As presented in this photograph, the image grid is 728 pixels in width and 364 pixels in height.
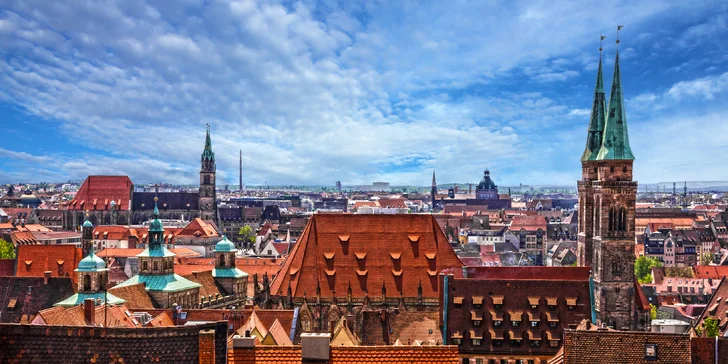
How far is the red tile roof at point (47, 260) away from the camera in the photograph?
3718 inches

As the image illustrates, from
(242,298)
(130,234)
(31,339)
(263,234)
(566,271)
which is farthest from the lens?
(263,234)

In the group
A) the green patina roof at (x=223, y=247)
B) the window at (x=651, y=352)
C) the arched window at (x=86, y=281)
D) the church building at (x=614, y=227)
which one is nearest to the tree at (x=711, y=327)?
the church building at (x=614, y=227)

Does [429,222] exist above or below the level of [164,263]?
above

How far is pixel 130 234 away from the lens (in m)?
162

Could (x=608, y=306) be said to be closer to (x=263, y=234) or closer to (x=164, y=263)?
(x=164, y=263)

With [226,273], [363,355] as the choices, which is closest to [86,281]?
[226,273]

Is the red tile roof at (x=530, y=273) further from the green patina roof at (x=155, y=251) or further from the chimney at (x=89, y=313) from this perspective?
the green patina roof at (x=155, y=251)

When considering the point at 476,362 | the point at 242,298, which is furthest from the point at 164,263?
the point at 476,362

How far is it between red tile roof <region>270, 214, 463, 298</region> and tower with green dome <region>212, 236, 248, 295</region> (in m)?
20.0

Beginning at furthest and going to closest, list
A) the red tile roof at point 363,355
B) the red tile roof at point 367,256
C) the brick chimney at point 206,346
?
1. the red tile roof at point 367,256
2. the red tile roof at point 363,355
3. the brick chimney at point 206,346

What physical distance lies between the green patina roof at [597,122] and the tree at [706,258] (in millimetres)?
89121

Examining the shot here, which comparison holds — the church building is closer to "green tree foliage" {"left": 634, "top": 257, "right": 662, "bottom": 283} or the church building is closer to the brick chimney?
the brick chimney

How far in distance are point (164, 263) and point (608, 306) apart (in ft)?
159

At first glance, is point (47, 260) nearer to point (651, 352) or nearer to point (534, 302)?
point (534, 302)
